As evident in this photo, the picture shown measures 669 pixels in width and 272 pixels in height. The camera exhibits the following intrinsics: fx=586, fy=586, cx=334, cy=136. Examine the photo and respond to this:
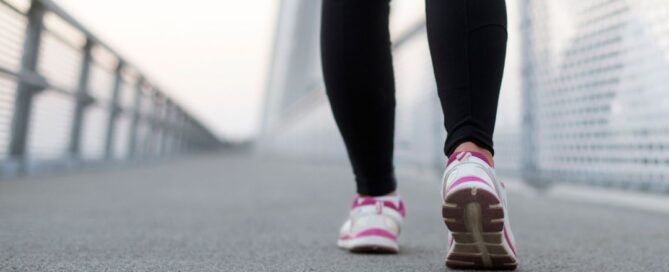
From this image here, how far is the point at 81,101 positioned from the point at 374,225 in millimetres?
3134

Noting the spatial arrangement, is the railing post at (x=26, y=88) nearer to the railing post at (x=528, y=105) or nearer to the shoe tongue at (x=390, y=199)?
the railing post at (x=528, y=105)

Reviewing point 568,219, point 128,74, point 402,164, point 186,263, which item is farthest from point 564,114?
point 128,74

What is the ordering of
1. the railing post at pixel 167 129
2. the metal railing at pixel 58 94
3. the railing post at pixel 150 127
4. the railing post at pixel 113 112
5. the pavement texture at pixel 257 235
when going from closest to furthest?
the pavement texture at pixel 257 235
the metal railing at pixel 58 94
the railing post at pixel 113 112
the railing post at pixel 150 127
the railing post at pixel 167 129

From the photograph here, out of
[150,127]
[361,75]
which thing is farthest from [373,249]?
[150,127]

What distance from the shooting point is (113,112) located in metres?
4.45

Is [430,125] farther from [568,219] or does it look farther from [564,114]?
[568,219]

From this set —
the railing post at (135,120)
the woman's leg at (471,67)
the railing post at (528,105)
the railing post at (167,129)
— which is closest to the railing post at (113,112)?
the railing post at (135,120)

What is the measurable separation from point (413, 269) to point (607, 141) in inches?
52.3

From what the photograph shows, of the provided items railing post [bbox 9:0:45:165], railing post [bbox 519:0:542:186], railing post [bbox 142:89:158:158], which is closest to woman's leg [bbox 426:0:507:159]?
railing post [bbox 519:0:542:186]

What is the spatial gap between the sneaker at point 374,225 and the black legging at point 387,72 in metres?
0.02

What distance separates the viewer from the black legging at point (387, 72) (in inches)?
27.6

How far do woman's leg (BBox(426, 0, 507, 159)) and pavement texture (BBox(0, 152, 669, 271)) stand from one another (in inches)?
7.9

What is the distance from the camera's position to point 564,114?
6.95ft

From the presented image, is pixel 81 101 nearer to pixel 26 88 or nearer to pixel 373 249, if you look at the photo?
pixel 26 88
